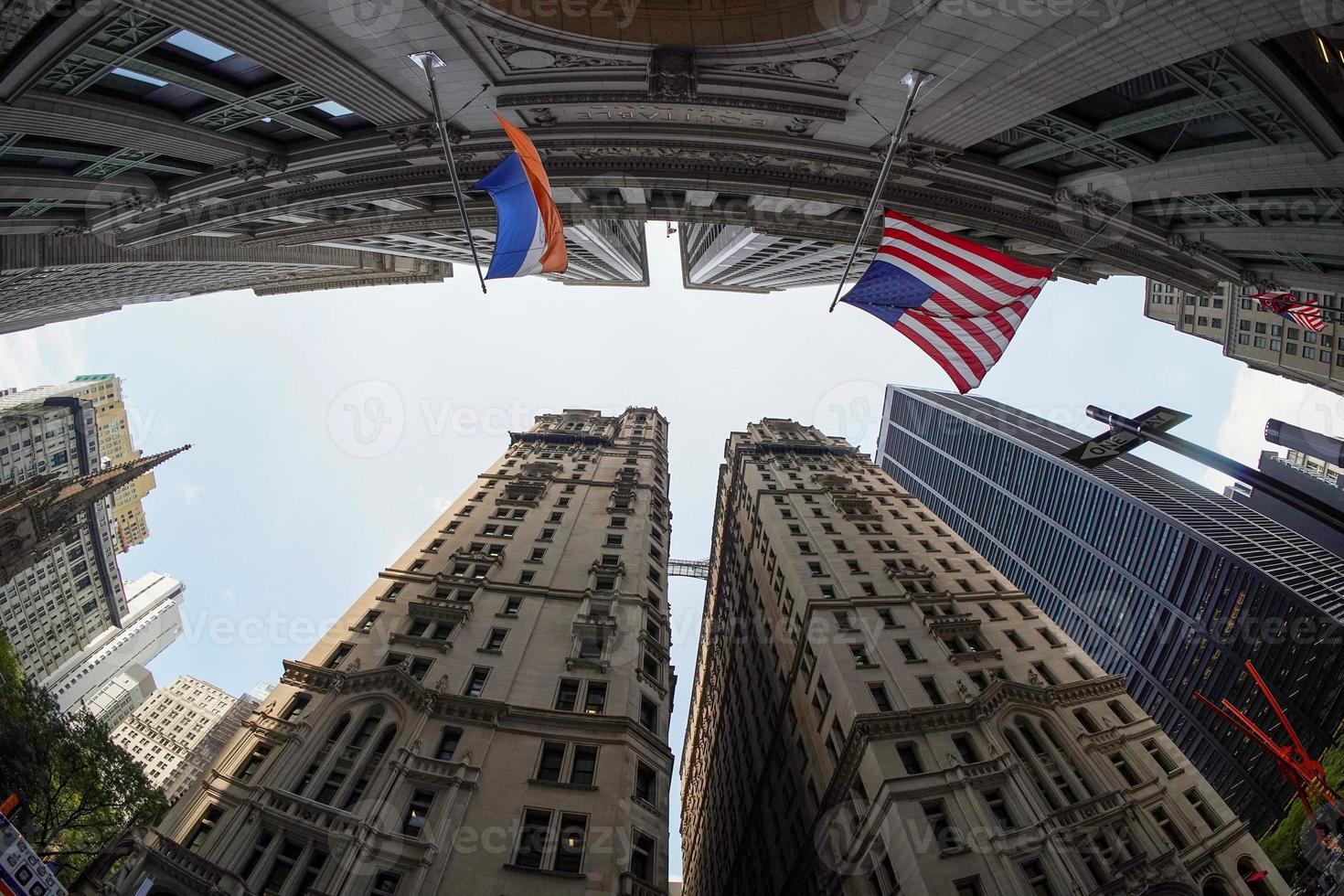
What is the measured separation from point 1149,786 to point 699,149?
109ft

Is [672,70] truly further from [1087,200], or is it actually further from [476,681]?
[476,681]

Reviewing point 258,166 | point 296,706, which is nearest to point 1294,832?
point 296,706

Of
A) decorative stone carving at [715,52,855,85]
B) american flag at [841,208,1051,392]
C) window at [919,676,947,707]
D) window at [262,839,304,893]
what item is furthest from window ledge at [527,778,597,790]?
decorative stone carving at [715,52,855,85]

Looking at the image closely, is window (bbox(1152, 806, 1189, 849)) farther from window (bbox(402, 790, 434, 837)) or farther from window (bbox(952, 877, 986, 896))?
window (bbox(402, 790, 434, 837))

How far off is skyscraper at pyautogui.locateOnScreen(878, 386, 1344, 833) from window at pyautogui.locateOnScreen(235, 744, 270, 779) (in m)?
127

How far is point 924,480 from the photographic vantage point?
196 metres

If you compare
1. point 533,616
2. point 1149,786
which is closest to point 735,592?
point 533,616

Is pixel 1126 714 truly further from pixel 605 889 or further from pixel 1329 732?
pixel 1329 732

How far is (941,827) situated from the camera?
2430 centimetres

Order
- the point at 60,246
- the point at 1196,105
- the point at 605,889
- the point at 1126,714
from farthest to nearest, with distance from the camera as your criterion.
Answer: the point at 1126,714
the point at 60,246
the point at 605,889
the point at 1196,105

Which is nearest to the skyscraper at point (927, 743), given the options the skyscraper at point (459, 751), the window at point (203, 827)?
the skyscraper at point (459, 751)

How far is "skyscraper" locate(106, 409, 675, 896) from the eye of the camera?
1978 cm

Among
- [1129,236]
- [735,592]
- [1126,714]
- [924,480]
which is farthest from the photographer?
[924,480]

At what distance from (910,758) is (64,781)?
123ft
